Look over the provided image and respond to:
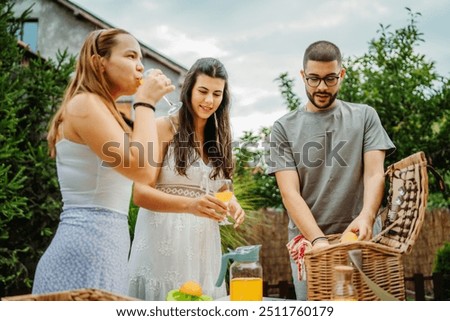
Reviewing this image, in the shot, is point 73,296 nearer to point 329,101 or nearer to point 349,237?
point 349,237

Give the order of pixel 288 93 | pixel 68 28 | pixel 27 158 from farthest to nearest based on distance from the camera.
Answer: pixel 68 28 < pixel 288 93 < pixel 27 158

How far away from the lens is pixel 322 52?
70.5 inches

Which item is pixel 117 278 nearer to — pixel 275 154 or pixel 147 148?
pixel 147 148

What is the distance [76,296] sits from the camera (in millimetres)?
1090

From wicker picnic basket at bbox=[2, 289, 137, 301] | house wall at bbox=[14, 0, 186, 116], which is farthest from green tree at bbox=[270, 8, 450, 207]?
wicker picnic basket at bbox=[2, 289, 137, 301]

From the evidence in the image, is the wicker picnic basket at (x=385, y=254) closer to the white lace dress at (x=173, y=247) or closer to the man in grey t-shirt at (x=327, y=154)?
the man in grey t-shirt at (x=327, y=154)

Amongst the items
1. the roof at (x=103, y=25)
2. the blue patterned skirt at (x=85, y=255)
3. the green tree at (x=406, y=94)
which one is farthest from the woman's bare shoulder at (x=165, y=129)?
the roof at (x=103, y=25)

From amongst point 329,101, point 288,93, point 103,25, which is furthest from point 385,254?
point 103,25

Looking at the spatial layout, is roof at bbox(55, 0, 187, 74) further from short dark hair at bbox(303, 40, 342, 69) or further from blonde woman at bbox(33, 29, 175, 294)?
blonde woman at bbox(33, 29, 175, 294)

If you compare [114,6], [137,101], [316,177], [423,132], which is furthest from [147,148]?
[423,132]

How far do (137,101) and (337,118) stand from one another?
2.52 feet

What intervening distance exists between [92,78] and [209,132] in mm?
698

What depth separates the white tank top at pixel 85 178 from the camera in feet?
4.47
